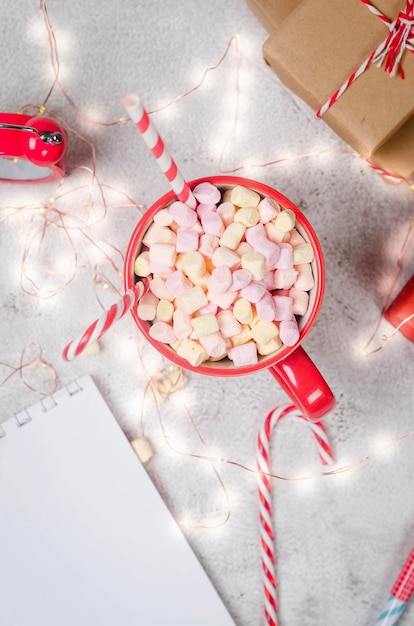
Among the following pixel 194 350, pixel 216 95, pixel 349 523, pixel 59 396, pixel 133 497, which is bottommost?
pixel 349 523

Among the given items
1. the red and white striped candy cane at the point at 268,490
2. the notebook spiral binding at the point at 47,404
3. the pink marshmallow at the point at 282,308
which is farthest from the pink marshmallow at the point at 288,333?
the notebook spiral binding at the point at 47,404

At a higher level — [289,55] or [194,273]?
[289,55]

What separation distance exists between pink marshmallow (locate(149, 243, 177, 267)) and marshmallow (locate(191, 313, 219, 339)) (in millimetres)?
65

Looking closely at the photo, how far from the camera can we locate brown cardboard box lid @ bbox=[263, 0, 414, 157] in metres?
0.75

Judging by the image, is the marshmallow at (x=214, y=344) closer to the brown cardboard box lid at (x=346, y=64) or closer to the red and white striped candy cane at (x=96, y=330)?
the red and white striped candy cane at (x=96, y=330)

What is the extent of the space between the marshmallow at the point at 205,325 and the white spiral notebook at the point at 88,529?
0.84 ft

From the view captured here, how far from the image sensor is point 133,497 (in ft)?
2.77

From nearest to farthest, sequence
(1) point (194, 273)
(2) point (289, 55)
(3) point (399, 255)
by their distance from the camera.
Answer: (1) point (194, 273), (2) point (289, 55), (3) point (399, 255)

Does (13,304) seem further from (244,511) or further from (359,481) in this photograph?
(359,481)

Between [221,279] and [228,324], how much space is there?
54 millimetres

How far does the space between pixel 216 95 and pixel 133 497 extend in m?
0.57

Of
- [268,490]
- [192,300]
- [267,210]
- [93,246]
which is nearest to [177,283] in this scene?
[192,300]

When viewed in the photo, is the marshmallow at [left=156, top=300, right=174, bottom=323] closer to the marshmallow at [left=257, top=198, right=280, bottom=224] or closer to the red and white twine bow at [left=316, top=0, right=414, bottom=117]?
the marshmallow at [left=257, top=198, right=280, bottom=224]

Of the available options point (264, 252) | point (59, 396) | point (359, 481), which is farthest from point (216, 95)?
point (359, 481)
